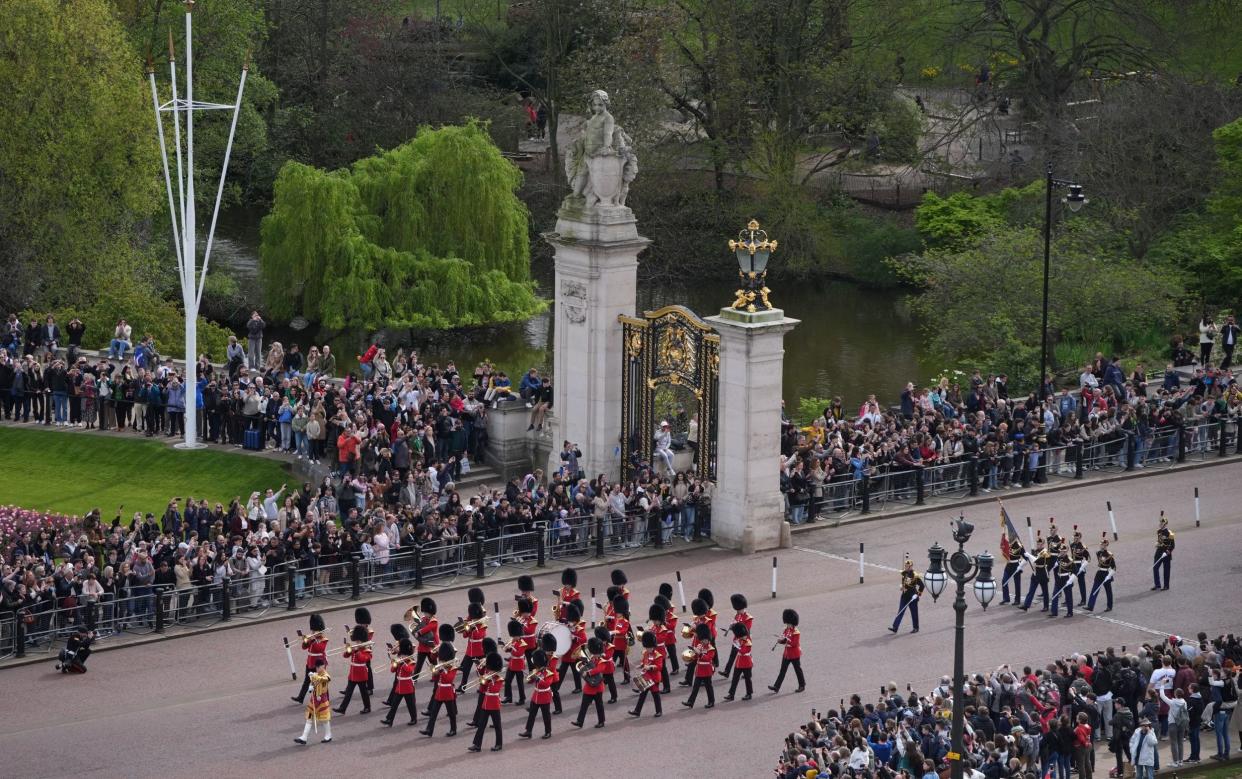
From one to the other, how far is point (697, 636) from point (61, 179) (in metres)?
31.0

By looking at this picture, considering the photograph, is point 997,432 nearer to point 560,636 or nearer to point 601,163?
point 601,163

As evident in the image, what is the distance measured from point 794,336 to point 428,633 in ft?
133

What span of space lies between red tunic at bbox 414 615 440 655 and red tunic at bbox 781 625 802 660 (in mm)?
5079

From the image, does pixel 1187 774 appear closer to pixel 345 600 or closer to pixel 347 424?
pixel 345 600

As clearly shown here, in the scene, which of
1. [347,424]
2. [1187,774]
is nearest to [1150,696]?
[1187,774]

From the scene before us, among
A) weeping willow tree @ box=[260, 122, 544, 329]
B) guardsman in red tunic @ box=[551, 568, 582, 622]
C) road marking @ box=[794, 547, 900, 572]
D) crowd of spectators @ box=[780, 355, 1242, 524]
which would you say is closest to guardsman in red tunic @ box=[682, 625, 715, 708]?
guardsman in red tunic @ box=[551, 568, 582, 622]

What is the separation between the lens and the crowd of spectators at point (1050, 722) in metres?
30.3

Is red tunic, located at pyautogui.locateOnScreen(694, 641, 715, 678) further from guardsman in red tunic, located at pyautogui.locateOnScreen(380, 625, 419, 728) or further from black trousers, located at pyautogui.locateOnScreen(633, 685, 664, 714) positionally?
guardsman in red tunic, located at pyautogui.locateOnScreen(380, 625, 419, 728)

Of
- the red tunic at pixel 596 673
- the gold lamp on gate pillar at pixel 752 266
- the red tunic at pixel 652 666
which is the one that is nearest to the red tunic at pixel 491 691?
the red tunic at pixel 596 673

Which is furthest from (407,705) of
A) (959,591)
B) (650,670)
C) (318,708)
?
(959,591)

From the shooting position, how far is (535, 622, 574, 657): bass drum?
3441 centimetres

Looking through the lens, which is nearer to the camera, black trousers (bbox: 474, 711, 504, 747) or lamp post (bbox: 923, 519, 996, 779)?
lamp post (bbox: 923, 519, 996, 779)

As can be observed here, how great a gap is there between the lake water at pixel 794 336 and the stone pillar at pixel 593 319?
21.0 meters

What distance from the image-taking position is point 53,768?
1281 inches
